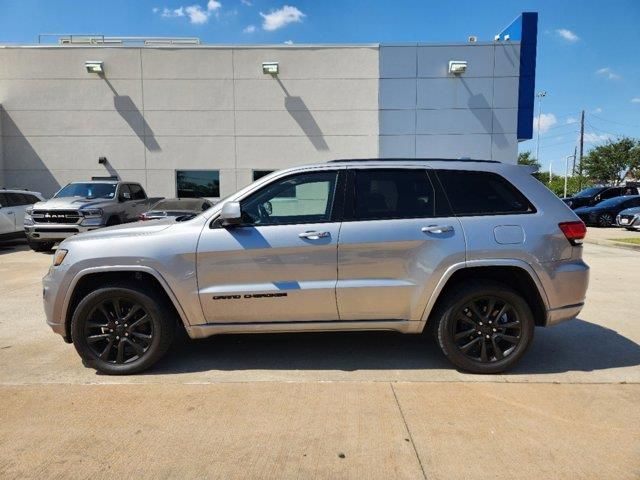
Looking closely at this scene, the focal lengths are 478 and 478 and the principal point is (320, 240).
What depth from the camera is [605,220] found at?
2145cm

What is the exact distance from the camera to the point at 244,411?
357 centimetres

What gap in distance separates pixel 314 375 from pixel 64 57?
18.2 m

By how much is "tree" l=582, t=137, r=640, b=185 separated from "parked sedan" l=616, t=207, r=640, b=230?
127 feet

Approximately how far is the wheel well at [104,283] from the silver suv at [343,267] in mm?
12

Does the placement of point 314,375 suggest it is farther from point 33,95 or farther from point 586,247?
point 33,95

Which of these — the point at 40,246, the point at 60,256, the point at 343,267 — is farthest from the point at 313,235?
the point at 40,246

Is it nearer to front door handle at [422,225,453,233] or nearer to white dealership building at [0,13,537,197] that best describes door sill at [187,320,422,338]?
front door handle at [422,225,453,233]

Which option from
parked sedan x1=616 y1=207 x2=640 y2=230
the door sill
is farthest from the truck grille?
parked sedan x1=616 y1=207 x2=640 y2=230

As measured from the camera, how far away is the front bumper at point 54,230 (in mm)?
11676

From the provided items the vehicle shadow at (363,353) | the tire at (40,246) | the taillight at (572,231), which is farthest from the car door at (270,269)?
the tire at (40,246)

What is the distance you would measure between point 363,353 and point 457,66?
1497cm

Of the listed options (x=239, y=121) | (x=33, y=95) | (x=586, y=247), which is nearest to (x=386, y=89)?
(x=239, y=121)

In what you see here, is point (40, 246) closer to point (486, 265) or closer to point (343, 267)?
point (343, 267)

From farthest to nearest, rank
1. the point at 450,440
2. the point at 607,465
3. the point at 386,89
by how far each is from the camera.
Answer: the point at 386,89, the point at 450,440, the point at 607,465
